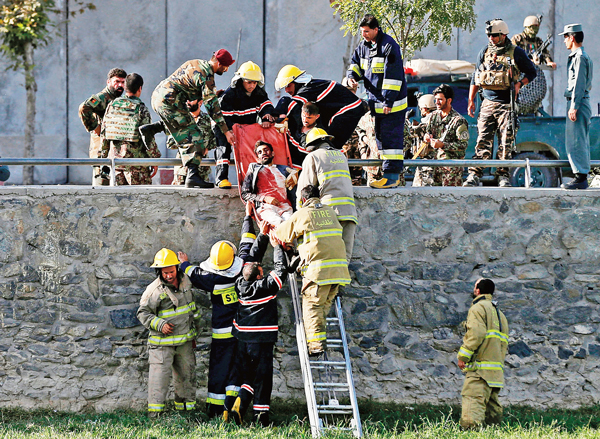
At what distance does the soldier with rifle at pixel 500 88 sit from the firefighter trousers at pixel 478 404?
8.37 feet

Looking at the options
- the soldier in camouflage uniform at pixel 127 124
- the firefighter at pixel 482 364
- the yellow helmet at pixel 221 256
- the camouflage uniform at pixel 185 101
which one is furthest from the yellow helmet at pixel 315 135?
the firefighter at pixel 482 364

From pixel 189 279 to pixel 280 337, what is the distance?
1.13 meters

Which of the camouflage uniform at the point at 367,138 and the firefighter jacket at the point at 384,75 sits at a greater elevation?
the firefighter jacket at the point at 384,75

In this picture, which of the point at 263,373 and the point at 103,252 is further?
the point at 103,252

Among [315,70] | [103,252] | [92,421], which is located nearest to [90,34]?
[315,70]

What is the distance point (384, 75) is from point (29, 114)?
1055 cm

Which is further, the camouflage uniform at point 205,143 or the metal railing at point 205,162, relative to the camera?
the camouflage uniform at point 205,143

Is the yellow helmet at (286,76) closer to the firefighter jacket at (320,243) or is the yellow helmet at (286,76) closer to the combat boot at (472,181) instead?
the firefighter jacket at (320,243)

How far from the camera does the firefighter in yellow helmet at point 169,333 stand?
779 centimetres

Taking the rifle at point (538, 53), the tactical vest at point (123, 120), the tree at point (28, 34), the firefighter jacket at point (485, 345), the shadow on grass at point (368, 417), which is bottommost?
the shadow on grass at point (368, 417)

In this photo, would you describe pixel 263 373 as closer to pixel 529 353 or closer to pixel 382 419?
pixel 382 419

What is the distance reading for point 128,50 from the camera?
17484mm

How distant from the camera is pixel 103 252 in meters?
8.27

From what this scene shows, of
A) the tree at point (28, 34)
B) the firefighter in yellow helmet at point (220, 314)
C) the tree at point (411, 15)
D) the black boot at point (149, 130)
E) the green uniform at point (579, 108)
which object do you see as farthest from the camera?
the tree at point (28, 34)
